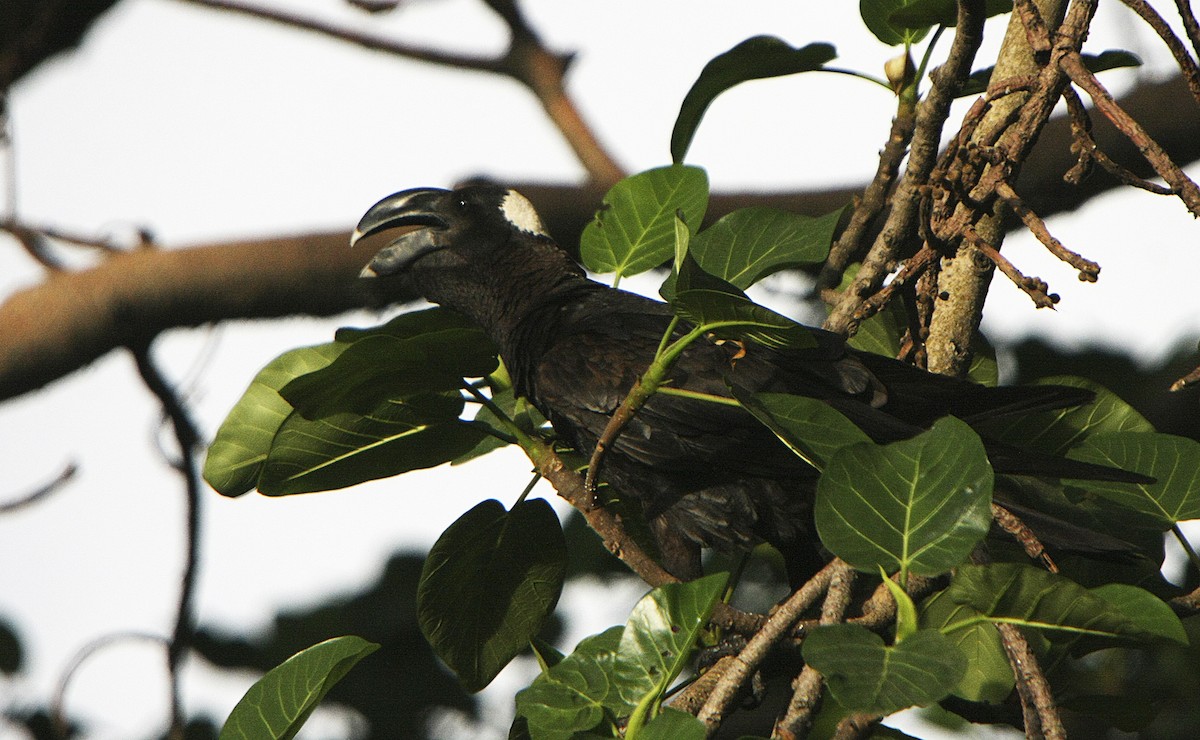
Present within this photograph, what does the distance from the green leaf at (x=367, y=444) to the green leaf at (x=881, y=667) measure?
0.67 metres

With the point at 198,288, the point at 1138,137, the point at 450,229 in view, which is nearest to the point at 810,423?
the point at 1138,137

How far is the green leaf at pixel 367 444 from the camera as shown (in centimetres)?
146

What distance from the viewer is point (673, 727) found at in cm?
105

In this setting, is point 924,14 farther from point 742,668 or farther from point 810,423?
point 742,668

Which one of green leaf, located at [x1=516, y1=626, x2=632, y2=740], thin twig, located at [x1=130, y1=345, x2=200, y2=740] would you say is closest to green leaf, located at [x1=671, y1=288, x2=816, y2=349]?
green leaf, located at [x1=516, y1=626, x2=632, y2=740]

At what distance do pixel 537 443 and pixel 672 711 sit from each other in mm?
581

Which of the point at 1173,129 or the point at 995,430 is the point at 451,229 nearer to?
the point at 995,430

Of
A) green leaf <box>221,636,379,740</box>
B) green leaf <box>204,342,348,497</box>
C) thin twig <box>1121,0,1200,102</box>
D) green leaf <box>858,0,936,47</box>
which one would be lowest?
green leaf <box>221,636,379,740</box>

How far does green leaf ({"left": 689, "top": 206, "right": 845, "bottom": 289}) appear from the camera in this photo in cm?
157

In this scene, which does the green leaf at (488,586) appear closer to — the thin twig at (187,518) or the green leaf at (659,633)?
the green leaf at (659,633)

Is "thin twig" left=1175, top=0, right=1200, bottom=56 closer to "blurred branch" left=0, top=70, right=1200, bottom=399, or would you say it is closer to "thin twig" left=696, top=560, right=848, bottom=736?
"thin twig" left=696, top=560, right=848, bottom=736

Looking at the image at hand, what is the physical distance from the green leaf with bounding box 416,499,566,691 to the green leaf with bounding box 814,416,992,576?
0.61 meters

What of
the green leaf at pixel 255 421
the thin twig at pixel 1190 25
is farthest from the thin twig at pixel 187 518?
the thin twig at pixel 1190 25

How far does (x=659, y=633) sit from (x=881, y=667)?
26 centimetres
